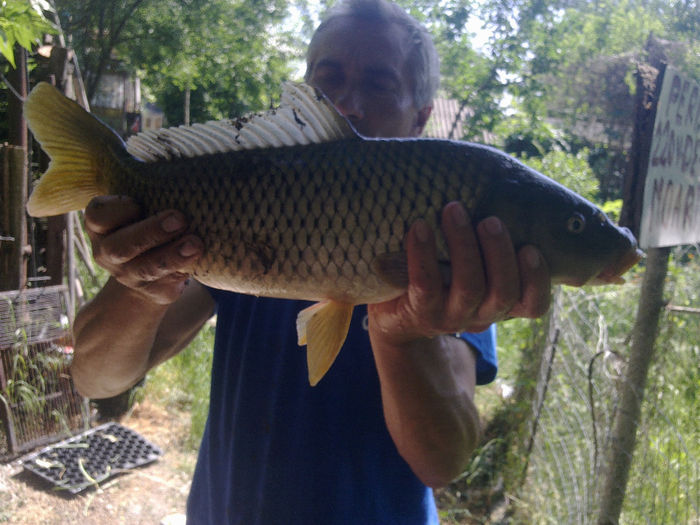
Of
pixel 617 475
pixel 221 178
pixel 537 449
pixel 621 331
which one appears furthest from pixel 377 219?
pixel 621 331

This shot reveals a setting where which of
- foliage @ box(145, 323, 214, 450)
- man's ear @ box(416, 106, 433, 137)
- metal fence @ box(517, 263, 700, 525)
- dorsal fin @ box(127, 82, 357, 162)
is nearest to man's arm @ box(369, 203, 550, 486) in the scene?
dorsal fin @ box(127, 82, 357, 162)

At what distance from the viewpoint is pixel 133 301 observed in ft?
4.34

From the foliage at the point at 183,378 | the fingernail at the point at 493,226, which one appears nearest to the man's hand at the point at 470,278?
the fingernail at the point at 493,226

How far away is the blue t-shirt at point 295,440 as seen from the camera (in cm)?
136

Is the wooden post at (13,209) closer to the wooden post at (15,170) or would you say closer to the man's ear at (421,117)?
the wooden post at (15,170)

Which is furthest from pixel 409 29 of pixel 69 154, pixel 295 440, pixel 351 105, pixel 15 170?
pixel 15 170

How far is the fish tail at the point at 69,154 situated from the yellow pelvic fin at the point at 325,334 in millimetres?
557

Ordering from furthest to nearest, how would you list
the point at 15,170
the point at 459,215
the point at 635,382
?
the point at 15,170, the point at 635,382, the point at 459,215

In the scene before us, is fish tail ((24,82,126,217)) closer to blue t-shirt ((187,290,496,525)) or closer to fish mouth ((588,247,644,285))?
blue t-shirt ((187,290,496,525))

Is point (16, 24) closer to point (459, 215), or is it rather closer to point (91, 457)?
point (459, 215)

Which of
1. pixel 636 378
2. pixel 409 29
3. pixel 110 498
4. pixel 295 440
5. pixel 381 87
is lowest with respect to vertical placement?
pixel 110 498

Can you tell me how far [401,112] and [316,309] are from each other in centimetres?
80

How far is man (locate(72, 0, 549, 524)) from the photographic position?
105 centimetres

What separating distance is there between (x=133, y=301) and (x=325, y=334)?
0.54 meters
